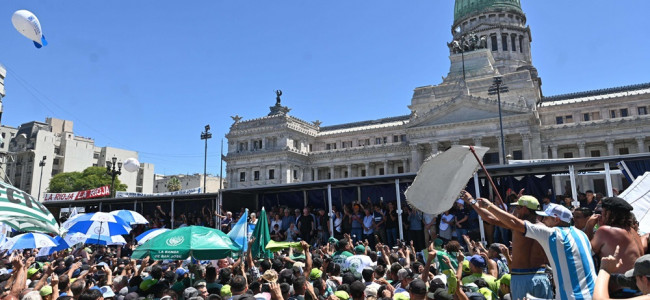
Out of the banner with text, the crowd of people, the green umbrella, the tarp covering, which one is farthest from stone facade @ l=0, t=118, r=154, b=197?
the tarp covering

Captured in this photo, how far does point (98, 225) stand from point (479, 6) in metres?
72.6

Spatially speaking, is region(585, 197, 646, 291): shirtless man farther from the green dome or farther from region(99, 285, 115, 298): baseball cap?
the green dome

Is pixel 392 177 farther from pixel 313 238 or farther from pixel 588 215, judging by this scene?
pixel 588 215

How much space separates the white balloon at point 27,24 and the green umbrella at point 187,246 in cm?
1024

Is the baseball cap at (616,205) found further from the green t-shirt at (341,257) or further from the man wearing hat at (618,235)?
the green t-shirt at (341,257)

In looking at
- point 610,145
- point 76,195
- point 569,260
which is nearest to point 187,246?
point 569,260

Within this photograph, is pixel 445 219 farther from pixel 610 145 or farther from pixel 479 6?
pixel 479 6

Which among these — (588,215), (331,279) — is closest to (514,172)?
(588,215)

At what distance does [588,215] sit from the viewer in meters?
6.57

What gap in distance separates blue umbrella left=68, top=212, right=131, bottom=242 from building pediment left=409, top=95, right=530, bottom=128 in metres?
41.6

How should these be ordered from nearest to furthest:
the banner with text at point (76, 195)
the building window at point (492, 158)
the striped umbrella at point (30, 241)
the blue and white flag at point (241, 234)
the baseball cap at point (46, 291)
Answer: the baseball cap at point (46, 291) < the blue and white flag at point (241, 234) < the striped umbrella at point (30, 241) < the banner with text at point (76, 195) < the building window at point (492, 158)

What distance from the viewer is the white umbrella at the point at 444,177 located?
600cm

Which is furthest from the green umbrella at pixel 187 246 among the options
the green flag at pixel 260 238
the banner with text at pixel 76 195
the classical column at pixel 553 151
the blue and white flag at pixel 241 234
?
the classical column at pixel 553 151

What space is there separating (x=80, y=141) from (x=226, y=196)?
78.3 m
